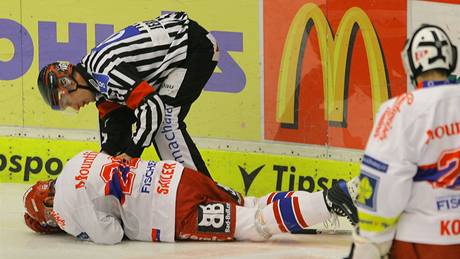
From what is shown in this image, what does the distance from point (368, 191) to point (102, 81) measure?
215 cm

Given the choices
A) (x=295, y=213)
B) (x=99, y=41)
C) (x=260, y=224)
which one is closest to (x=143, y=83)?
(x=260, y=224)

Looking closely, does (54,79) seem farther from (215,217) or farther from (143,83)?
(215,217)

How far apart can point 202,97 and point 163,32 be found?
792mm

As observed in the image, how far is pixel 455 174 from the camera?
293 cm

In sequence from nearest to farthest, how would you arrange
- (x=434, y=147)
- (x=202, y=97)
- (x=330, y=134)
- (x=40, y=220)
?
(x=434, y=147), (x=40, y=220), (x=330, y=134), (x=202, y=97)

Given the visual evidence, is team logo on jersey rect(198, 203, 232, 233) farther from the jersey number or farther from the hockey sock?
the jersey number

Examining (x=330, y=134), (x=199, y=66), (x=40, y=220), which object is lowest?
(x=40, y=220)

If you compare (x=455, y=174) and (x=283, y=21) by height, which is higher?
(x=283, y=21)

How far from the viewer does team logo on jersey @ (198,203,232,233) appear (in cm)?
441

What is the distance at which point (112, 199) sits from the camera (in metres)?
4.44

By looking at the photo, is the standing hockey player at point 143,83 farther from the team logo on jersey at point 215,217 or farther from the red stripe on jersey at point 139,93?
the team logo on jersey at point 215,217

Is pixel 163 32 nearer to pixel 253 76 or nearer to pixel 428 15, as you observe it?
pixel 253 76

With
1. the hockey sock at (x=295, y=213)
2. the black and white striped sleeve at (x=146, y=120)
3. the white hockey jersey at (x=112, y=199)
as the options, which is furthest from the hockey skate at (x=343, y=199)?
the black and white striped sleeve at (x=146, y=120)

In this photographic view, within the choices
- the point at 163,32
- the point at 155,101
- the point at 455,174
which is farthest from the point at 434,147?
the point at 163,32
